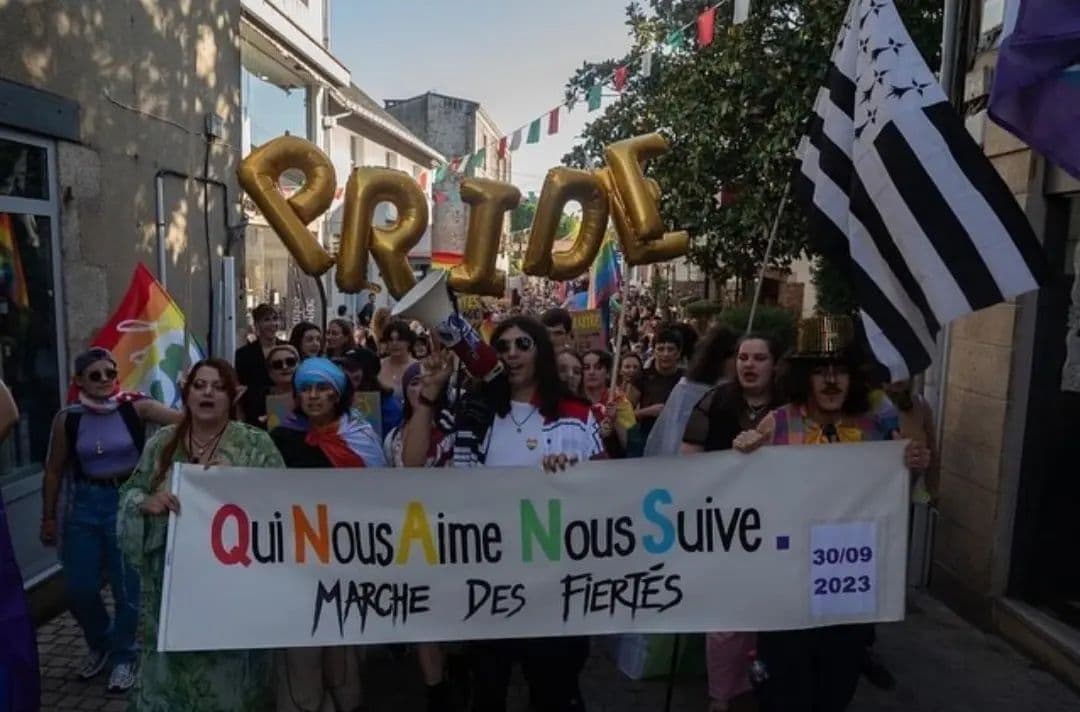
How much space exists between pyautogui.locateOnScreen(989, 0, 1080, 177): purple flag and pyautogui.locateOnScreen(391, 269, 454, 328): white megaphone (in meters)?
2.11

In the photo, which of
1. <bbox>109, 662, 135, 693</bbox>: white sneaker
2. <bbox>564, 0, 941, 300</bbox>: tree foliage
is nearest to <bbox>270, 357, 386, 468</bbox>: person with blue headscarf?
<bbox>109, 662, 135, 693</bbox>: white sneaker

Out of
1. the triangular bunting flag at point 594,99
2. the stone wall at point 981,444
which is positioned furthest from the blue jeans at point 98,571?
the triangular bunting flag at point 594,99

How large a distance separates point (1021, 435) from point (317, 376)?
380 centimetres

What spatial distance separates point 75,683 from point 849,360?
3.86 meters

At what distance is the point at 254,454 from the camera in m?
3.10

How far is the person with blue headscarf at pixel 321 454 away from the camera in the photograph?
10.7 feet

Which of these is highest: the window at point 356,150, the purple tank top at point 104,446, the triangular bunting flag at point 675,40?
the window at point 356,150

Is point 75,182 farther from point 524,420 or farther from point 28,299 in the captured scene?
point 524,420

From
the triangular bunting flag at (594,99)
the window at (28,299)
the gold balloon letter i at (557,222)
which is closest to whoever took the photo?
the gold balloon letter i at (557,222)

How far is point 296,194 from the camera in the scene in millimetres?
4012

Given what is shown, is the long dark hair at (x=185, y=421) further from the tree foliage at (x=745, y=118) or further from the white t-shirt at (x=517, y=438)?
the tree foliage at (x=745, y=118)

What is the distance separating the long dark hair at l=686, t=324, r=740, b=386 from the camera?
436 centimetres

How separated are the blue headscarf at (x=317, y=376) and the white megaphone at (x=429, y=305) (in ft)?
1.45

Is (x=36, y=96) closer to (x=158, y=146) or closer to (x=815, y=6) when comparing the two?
(x=158, y=146)
